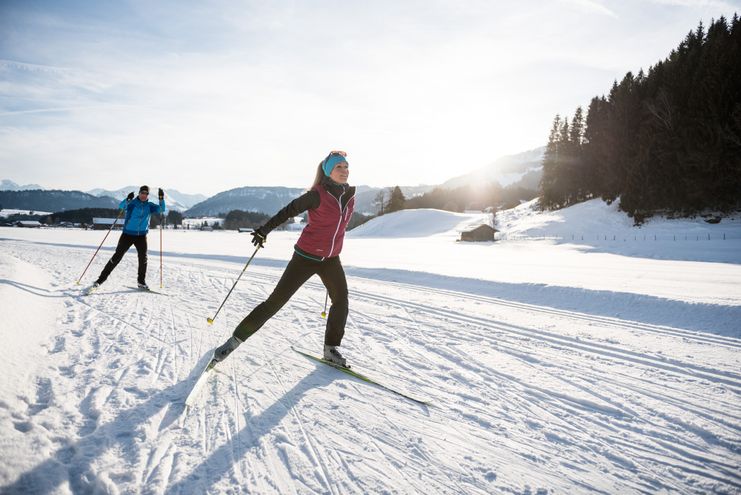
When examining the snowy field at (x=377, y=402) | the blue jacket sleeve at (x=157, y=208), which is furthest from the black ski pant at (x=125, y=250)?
the snowy field at (x=377, y=402)

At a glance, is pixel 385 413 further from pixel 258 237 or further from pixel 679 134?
pixel 679 134

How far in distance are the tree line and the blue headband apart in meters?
40.7

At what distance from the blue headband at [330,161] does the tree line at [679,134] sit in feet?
133

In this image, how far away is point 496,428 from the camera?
2.80m

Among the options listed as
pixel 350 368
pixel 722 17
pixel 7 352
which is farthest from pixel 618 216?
pixel 7 352

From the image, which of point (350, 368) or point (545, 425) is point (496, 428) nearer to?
point (545, 425)

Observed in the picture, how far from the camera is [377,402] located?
10.4 feet

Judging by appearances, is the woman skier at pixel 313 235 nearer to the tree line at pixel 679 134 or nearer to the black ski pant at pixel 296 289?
the black ski pant at pixel 296 289

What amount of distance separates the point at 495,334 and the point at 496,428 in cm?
267

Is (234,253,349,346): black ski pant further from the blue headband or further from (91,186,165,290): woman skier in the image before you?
(91,186,165,290): woman skier

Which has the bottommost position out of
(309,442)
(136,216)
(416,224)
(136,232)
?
(309,442)

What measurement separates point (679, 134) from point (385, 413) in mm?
45659

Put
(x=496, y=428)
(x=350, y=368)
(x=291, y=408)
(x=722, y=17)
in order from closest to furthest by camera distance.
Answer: (x=496, y=428) < (x=291, y=408) < (x=350, y=368) < (x=722, y=17)

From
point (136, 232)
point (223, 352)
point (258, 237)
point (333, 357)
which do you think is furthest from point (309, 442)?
point (136, 232)
